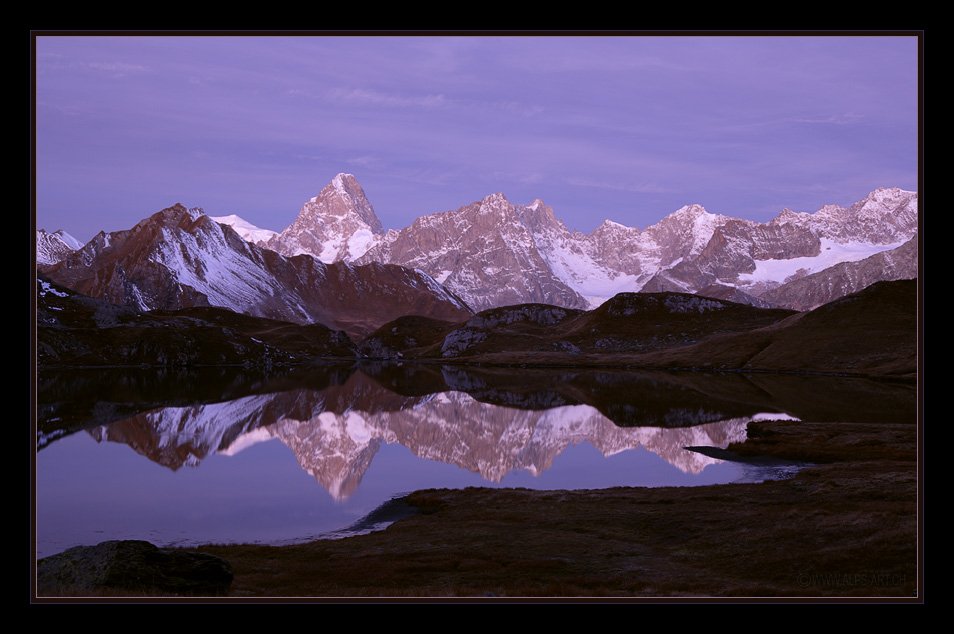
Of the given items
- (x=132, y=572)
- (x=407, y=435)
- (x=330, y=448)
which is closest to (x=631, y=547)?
(x=132, y=572)

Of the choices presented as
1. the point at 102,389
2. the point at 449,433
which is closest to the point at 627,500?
the point at 449,433

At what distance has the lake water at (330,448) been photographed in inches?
2119

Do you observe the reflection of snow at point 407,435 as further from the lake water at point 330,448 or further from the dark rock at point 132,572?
the dark rock at point 132,572

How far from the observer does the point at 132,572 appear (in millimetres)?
28234

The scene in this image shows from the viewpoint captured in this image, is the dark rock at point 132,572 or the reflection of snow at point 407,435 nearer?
the dark rock at point 132,572

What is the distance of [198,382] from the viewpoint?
187m

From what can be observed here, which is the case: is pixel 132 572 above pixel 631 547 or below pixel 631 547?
above

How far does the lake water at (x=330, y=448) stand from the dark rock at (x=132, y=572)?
1388 centimetres

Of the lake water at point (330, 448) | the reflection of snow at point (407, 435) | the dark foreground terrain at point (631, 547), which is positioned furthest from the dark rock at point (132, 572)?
the reflection of snow at point (407, 435)

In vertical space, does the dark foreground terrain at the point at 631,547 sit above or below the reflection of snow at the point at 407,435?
below

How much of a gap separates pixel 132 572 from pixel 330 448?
182 feet

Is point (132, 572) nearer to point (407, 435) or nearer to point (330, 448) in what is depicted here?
point (330, 448)

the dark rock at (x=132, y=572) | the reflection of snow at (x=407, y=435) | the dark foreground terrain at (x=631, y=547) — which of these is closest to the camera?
the dark rock at (x=132, y=572)
